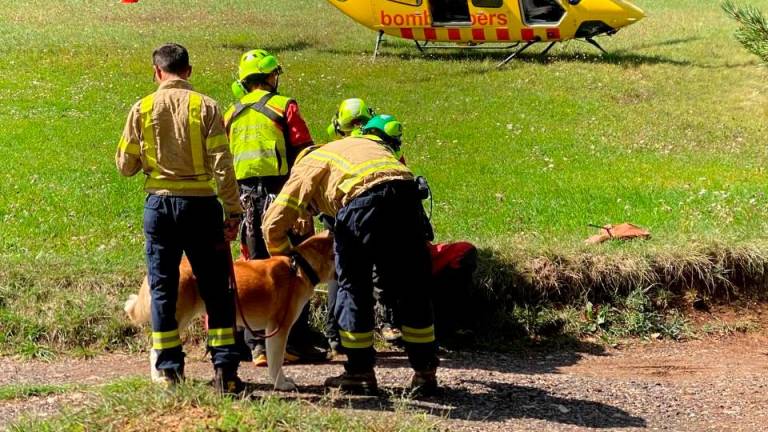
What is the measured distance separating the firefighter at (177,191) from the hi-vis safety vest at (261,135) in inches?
44.8

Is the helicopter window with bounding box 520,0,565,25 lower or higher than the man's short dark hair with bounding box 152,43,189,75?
higher

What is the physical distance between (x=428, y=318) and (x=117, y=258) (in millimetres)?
3859

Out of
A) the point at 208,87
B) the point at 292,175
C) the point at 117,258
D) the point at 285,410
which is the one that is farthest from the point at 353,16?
the point at 285,410

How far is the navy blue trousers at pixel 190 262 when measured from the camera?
5.70 m

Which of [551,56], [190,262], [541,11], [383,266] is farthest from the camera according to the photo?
[551,56]

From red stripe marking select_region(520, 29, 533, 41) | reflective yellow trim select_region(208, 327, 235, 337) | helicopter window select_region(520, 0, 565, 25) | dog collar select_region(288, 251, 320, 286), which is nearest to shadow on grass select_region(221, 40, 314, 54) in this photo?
red stripe marking select_region(520, 29, 533, 41)

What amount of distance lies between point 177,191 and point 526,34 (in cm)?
1766

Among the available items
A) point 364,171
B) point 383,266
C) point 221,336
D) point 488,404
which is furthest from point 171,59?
point 488,404

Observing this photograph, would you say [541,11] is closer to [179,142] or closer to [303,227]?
[303,227]

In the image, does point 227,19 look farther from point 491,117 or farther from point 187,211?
point 187,211

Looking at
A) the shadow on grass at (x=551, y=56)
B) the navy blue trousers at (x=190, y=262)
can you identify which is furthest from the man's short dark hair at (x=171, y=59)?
the shadow on grass at (x=551, y=56)

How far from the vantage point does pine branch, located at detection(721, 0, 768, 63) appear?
19.0 feet

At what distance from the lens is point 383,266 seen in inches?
244

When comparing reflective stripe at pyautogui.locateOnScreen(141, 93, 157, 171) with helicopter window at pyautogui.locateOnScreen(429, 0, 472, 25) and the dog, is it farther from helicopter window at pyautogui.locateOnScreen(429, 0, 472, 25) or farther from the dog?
helicopter window at pyautogui.locateOnScreen(429, 0, 472, 25)
